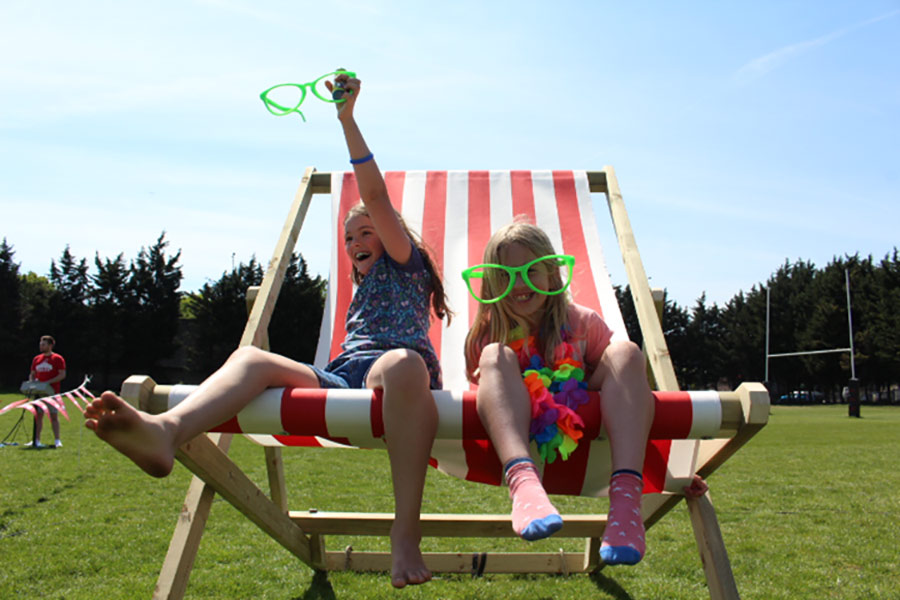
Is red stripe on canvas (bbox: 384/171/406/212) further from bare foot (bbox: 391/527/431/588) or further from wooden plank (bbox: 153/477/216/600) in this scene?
bare foot (bbox: 391/527/431/588)

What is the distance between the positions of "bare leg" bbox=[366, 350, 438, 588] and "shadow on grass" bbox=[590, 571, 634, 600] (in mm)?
1348

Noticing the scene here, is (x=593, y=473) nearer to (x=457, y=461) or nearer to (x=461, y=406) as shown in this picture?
(x=457, y=461)

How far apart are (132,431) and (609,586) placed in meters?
2.10

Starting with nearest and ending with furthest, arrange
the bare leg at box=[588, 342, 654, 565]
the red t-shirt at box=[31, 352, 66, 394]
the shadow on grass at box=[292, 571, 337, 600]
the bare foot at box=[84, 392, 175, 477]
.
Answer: the bare foot at box=[84, 392, 175, 477], the bare leg at box=[588, 342, 654, 565], the shadow on grass at box=[292, 571, 337, 600], the red t-shirt at box=[31, 352, 66, 394]

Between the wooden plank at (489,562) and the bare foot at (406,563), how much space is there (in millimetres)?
1306

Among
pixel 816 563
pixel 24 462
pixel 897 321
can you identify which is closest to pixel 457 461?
pixel 816 563

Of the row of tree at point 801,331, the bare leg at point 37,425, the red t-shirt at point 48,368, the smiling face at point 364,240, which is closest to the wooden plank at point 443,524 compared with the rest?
the smiling face at point 364,240

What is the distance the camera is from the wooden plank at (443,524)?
2.50m

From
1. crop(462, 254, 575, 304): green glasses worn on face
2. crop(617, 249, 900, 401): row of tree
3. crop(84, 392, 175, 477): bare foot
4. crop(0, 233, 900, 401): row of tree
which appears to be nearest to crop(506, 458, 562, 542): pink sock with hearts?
crop(462, 254, 575, 304): green glasses worn on face

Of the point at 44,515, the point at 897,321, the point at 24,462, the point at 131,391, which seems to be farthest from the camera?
the point at 897,321

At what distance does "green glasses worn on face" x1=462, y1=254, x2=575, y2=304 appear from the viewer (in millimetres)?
1977

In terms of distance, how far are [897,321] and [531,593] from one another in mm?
37825

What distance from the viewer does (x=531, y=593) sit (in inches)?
107

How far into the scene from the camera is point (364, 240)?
7.63 feet
